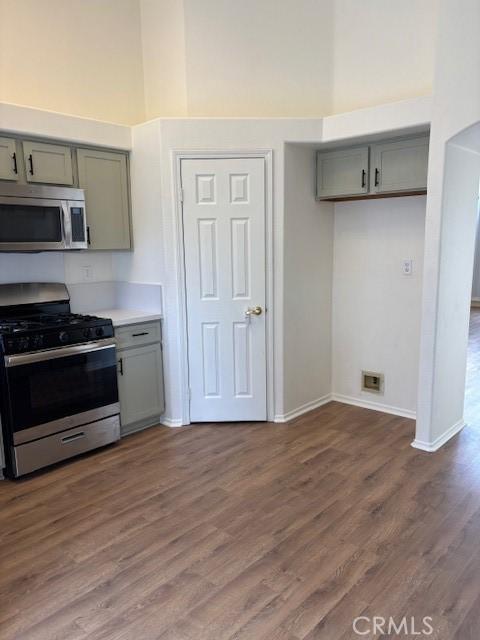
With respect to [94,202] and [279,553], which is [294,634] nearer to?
[279,553]

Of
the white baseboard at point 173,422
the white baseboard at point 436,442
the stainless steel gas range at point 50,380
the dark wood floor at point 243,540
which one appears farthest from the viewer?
the white baseboard at point 173,422

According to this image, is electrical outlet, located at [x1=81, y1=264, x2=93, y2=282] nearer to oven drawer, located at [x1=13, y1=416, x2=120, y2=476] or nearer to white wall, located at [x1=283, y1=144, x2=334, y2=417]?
oven drawer, located at [x1=13, y1=416, x2=120, y2=476]

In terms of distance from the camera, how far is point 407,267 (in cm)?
366

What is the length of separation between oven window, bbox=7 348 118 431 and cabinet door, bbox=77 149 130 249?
3.03 ft

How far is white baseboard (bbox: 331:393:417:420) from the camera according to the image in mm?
3828

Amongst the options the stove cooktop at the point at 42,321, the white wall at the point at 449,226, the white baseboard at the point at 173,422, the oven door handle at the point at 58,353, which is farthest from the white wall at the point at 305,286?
the stove cooktop at the point at 42,321

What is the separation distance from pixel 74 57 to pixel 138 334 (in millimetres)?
2184

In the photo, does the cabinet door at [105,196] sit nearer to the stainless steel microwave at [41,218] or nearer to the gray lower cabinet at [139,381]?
the stainless steel microwave at [41,218]

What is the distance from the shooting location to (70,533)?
240 cm

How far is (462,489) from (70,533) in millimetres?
2196

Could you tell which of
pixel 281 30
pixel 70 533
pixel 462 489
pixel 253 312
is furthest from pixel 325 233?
pixel 70 533

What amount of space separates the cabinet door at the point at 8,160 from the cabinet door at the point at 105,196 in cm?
46

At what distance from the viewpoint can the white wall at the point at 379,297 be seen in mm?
3662

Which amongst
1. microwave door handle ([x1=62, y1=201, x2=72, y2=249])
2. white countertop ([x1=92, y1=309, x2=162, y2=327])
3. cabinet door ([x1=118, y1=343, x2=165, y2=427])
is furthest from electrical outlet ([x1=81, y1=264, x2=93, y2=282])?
cabinet door ([x1=118, y1=343, x2=165, y2=427])
